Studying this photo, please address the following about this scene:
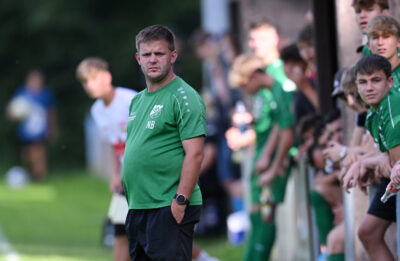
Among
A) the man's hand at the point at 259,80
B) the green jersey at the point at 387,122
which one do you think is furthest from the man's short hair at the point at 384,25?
the man's hand at the point at 259,80

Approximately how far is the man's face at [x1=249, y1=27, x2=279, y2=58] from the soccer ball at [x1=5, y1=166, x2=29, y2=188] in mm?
12767

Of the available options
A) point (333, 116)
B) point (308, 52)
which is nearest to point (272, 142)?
point (308, 52)

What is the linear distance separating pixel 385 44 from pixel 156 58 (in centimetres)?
145

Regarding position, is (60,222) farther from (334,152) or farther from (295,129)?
(334,152)

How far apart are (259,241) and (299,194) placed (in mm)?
676

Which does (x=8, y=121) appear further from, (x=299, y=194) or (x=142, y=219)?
(x=142, y=219)

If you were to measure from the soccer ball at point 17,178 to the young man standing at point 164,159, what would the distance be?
1625cm

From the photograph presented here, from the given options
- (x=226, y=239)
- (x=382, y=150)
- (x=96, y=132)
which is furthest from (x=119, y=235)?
(x=96, y=132)

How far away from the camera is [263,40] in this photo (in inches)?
415

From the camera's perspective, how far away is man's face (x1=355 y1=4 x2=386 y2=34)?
7152 mm

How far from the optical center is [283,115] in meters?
9.80

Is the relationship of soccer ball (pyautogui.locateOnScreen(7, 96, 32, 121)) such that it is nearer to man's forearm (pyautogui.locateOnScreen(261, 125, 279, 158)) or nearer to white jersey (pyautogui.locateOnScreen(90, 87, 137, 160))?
man's forearm (pyautogui.locateOnScreen(261, 125, 279, 158))

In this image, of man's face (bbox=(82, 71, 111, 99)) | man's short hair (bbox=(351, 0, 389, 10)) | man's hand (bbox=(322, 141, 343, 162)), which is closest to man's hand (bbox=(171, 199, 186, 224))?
man's hand (bbox=(322, 141, 343, 162))

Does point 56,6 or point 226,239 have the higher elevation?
point 56,6
